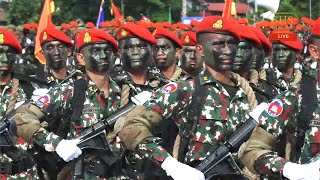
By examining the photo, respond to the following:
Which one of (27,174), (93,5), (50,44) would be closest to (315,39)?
(27,174)

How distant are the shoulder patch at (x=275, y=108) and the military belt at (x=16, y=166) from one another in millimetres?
3719

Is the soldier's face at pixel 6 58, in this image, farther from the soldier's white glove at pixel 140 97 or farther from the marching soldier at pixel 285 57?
the marching soldier at pixel 285 57

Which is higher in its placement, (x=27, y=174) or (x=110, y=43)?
(x=110, y=43)

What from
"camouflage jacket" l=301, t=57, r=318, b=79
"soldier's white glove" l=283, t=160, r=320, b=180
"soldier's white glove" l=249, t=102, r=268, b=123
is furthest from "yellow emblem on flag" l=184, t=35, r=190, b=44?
"soldier's white glove" l=283, t=160, r=320, b=180

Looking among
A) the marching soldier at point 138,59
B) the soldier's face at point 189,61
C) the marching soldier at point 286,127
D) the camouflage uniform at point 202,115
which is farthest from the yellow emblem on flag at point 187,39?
the marching soldier at point 286,127

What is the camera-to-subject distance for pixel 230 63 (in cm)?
653

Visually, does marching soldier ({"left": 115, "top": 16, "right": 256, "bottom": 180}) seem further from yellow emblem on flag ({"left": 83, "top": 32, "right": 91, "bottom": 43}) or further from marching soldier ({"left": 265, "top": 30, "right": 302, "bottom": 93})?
marching soldier ({"left": 265, "top": 30, "right": 302, "bottom": 93})

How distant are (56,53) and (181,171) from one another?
18.5ft

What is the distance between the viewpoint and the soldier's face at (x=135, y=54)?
870 centimetres

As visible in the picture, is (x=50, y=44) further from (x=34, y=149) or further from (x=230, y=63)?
(x=230, y=63)

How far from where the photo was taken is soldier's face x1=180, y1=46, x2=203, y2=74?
1174cm

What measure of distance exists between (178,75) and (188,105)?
4.54m

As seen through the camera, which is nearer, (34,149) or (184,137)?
(184,137)

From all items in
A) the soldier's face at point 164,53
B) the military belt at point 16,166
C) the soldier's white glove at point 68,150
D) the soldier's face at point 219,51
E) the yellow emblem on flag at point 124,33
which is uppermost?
the soldier's face at point 219,51
